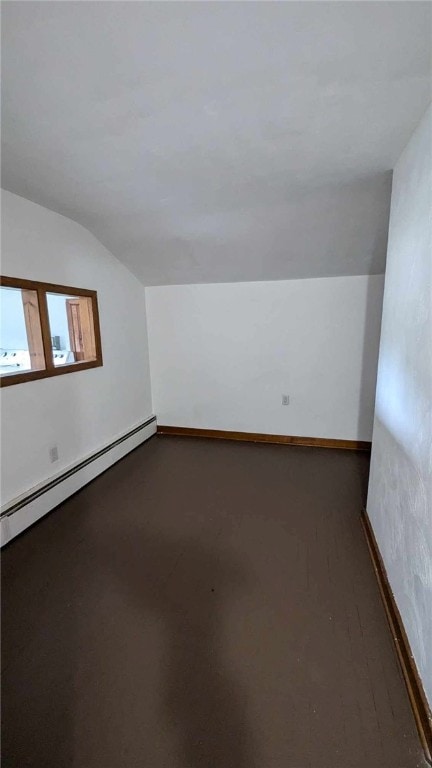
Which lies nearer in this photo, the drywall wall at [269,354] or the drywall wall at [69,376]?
the drywall wall at [69,376]

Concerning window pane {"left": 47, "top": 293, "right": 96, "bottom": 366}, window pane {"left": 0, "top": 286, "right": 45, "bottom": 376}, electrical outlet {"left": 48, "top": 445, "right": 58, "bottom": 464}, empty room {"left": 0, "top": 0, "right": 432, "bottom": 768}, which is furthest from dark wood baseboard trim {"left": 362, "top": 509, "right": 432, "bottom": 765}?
window pane {"left": 0, "top": 286, "right": 45, "bottom": 376}

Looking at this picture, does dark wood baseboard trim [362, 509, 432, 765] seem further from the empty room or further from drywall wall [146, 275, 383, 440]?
drywall wall [146, 275, 383, 440]

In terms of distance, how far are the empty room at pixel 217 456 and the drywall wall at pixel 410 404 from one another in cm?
2

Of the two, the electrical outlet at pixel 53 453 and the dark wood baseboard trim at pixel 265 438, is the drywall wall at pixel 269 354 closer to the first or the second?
the dark wood baseboard trim at pixel 265 438

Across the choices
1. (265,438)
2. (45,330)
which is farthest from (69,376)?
(265,438)

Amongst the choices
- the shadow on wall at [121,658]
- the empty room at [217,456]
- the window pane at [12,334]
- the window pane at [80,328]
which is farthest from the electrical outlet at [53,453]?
the window pane at [12,334]

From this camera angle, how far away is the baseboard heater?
6.89ft

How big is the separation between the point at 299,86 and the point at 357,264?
189cm

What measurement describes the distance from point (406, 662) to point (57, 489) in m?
2.26

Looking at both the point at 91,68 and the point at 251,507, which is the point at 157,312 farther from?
the point at 91,68

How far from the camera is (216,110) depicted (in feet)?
4.66

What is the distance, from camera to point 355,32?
1070 mm

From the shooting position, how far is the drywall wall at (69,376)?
2127 millimetres

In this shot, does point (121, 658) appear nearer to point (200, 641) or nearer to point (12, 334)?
point (200, 641)
